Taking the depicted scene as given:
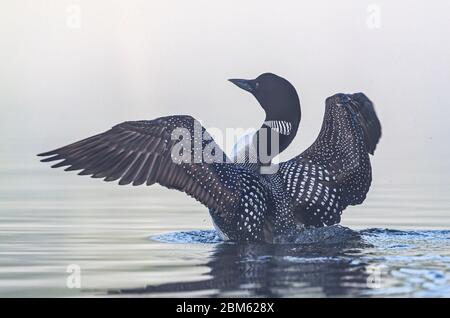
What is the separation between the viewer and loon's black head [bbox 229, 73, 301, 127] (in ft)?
27.3

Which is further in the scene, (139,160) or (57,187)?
(57,187)

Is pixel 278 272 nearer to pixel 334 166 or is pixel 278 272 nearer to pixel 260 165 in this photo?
pixel 260 165

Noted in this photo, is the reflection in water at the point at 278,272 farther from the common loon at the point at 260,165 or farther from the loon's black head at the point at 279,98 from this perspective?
the loon's black head at the point at 279,98

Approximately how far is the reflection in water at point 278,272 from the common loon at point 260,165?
0.28 meters

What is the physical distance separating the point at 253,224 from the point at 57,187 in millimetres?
4751

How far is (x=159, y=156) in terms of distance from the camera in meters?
7.38

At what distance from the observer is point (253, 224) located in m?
7.59

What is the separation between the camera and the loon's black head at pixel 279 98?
27.3ft

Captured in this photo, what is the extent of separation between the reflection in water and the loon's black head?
1230 millimetres

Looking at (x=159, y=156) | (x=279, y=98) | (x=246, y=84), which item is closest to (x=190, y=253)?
(x=159, y=156)

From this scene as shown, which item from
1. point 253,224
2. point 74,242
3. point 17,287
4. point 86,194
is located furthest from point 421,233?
point 86,194
